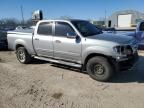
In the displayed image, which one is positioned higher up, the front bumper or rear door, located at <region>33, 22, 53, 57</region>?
rear door, located at <region>33, 22, 53, 57</region>

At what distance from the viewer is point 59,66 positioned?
804 centimetres

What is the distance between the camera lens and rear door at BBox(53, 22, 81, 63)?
6488mm

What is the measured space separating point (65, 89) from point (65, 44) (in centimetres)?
174

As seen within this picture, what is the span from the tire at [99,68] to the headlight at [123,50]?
0.46 metres

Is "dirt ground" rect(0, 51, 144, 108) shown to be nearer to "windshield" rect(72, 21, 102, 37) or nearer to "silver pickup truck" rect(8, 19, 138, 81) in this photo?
"silver pickup truck" rect(8, 19, 138, 81)

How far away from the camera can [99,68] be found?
240 inches

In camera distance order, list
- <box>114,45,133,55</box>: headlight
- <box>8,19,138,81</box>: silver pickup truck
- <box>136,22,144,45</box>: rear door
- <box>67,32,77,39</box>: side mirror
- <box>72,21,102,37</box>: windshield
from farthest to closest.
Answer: <box>136,22,144,45</box>: rear door < <box>72,21,102,37</box>: windshield < <box>67,32,77,39</box>: side mirror < <box>8,19,138,81</box>: silver pickup truck < <box>114,45,133,55</box>: headlight

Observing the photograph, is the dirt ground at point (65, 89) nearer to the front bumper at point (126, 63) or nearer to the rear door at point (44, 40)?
the front bumper at point (126, 63)

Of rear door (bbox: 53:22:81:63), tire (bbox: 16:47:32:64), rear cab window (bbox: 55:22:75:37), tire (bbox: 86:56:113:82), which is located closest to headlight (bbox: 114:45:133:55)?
tire (bbox: 86:56:113:82)

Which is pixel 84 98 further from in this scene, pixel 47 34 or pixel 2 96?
pixel 47 34

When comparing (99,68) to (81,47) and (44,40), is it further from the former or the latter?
(44,40)

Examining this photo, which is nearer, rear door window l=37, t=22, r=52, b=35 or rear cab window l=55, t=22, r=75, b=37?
rear cab window l=55, t=22, r=75, b=37

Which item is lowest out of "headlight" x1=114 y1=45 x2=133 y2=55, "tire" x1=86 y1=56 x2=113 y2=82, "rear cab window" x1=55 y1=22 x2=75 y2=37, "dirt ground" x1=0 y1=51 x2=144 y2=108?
"dirt ground" x1=0 y1=51 x2=144 y2=108

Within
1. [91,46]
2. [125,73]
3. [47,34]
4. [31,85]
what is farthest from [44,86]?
[125,73]
